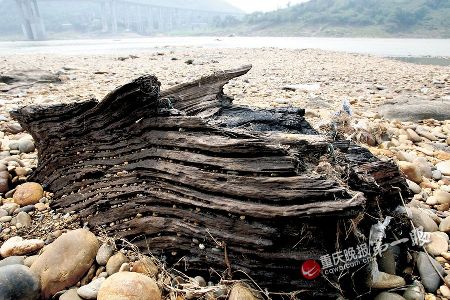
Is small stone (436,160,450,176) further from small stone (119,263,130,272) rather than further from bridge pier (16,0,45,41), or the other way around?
bridge pier (16,0,45,41)

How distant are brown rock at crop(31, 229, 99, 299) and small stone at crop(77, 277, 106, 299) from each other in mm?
151

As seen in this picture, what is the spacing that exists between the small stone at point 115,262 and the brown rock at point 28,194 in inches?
48.7

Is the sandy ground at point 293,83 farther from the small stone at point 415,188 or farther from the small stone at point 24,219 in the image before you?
the small stone at point 24,219

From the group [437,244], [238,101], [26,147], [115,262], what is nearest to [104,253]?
[115,262]

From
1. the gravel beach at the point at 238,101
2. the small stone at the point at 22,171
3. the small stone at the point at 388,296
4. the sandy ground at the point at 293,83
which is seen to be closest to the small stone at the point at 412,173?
the gravel beach at the point at 238,101

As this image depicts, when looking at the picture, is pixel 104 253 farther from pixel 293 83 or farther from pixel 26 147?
pixel 293 83

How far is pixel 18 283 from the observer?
2006 mm

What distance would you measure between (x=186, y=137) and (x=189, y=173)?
1.00 feet

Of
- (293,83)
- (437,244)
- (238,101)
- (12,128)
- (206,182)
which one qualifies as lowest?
(293,83)

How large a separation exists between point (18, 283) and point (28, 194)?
3.98 ft

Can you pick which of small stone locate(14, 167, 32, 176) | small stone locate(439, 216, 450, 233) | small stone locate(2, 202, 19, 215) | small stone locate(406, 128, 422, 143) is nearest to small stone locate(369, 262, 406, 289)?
small stone locate(439, 216, 450, 233)

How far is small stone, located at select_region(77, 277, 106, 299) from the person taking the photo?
2041mm

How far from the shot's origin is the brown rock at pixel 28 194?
298 centimetres

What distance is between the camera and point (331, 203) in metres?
1.80
